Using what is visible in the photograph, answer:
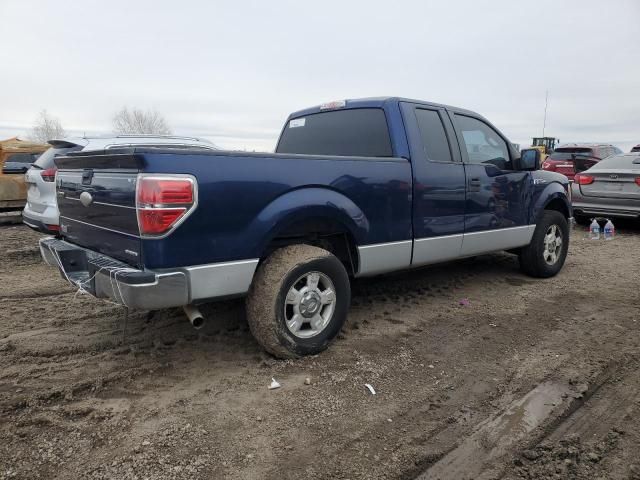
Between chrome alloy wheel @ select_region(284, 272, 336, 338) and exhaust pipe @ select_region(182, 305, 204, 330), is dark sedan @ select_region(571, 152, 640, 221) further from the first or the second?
exhaust pipe @ select_region(182, 305, 204, 330)

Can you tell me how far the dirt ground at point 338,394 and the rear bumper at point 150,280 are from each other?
1.98 ft

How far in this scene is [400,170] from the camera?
409cm

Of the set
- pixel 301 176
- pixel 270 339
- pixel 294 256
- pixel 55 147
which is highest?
pixel 55 147

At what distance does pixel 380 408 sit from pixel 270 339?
0.88 metres

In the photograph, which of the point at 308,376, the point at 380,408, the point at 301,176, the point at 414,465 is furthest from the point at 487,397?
the point at 301,176

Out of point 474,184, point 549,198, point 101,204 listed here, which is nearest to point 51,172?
point 101,204

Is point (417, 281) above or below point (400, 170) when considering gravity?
below

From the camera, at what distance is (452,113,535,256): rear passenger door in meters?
4.82

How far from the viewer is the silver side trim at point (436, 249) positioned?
433 centimetres

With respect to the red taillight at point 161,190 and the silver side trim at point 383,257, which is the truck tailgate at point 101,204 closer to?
the red taillight at point 161,190

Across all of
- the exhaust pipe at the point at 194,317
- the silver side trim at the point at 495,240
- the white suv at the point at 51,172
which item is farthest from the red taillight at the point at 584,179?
the exhaust pipe at the point at 194,317

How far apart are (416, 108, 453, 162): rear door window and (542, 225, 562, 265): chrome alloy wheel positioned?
7.09 ft

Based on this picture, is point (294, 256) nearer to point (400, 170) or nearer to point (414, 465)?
point (400, 170)

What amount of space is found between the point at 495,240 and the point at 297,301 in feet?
8.65
